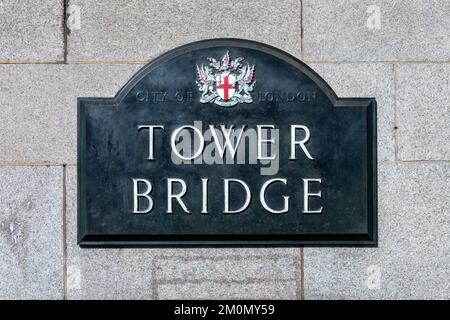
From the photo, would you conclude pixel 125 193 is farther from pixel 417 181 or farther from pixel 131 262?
pixel 417 181

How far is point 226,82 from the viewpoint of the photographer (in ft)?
22.7

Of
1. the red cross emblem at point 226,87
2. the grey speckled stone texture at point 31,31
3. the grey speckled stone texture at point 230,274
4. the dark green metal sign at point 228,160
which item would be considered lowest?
the grey speckled stone texture at point 230,274

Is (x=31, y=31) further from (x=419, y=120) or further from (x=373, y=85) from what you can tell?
(x=419, y=120)

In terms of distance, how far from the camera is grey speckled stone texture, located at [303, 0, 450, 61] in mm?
6969

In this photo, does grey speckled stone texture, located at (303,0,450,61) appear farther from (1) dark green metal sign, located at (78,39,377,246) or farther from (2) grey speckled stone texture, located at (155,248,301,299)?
(2) grey speckled stone texture, located at (155,248,301,299)

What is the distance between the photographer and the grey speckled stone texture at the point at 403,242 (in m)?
6.95

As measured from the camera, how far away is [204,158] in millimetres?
6902

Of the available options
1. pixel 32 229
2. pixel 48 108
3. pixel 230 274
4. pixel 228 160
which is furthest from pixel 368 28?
pixel 32 229

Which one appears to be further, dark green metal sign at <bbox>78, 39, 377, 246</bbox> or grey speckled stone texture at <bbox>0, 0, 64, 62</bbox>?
grey speckled stone texture at <bbox>0, 0, 64, 62</bbox>

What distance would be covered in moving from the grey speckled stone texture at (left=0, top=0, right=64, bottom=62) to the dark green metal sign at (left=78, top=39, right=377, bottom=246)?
828mm

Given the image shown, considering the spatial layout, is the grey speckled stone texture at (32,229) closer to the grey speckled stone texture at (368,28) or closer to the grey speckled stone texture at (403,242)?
the grey speckled stone texture at (403,242)

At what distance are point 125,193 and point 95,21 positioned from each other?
1713 mm

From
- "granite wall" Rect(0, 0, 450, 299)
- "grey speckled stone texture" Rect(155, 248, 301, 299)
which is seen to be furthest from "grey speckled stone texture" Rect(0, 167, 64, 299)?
"grey speckled stone texture" Rect(155, 248, 301, 299)

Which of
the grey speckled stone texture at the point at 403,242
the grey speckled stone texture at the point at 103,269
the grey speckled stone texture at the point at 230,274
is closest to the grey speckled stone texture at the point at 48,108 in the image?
the grey speckled stone texture at the point at 103,269
